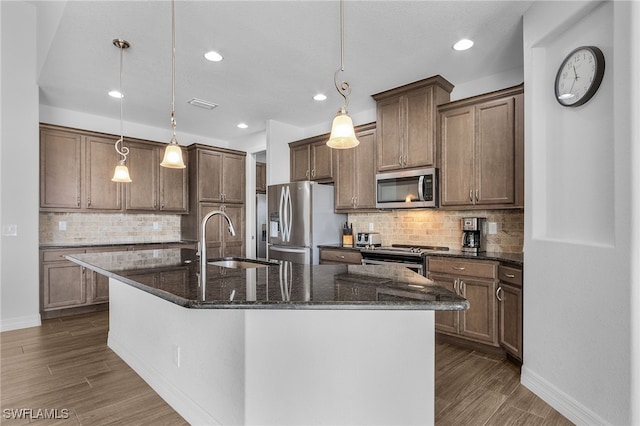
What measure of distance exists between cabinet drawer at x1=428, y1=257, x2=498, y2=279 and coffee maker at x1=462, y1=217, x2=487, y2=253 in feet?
1.08

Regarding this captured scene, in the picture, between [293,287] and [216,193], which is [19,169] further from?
[293,287]

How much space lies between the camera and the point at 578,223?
212cm

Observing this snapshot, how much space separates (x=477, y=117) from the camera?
3.29m

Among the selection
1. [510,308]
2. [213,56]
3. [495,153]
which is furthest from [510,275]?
[213,56]

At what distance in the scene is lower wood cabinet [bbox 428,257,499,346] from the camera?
115 inches

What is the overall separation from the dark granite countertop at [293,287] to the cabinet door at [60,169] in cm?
271

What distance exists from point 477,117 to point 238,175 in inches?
157

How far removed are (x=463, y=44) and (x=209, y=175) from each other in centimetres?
411

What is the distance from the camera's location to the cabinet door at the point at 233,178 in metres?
5.79

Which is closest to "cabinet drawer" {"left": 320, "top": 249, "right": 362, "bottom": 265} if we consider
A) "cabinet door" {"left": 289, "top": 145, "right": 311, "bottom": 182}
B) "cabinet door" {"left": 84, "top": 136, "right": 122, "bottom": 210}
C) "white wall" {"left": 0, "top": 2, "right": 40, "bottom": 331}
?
"cabinet door" {"left": 289, "top": 145, "right": 311, "bottom": 182}

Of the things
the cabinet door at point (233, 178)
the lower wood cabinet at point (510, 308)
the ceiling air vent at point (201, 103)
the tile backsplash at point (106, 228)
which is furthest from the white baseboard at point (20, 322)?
the lower wood cabinet at point (510, 308)

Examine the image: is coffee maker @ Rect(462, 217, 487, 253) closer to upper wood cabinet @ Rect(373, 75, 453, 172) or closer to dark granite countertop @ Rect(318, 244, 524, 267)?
dark granite countertop @ Rect(318, 244, 524, 267)

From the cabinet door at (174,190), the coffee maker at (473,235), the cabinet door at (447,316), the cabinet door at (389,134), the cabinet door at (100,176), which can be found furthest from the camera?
the cabinet door at (174,190)

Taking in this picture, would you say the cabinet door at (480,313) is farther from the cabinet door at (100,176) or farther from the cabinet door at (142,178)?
the cabinet door at (100,176)
